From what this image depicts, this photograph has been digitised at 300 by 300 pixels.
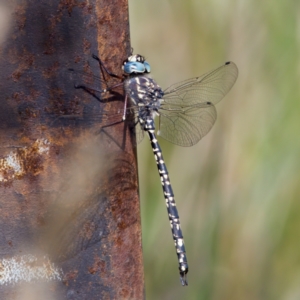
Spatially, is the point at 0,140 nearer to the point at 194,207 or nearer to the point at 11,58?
the point at 11,58

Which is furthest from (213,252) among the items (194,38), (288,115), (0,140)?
(0,140)

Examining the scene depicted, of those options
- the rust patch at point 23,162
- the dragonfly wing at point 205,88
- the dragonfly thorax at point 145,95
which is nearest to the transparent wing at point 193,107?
the dragonfly wing at point 205,88

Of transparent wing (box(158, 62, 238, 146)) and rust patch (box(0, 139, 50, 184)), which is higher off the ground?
transparent wing (box(158, 62, 238, 146))

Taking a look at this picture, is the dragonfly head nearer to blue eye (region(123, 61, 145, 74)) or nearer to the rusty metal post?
blue eye (region(123, 61, 145, 74))

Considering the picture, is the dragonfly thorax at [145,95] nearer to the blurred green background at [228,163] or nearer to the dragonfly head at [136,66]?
the dragonfly head at [136,66]

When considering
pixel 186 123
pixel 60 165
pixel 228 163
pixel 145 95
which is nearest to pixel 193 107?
pixel 186 123

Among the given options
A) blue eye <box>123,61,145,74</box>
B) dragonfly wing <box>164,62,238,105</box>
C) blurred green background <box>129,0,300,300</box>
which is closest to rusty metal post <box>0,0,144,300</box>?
blue eye <box>123,61,145,74</box>
